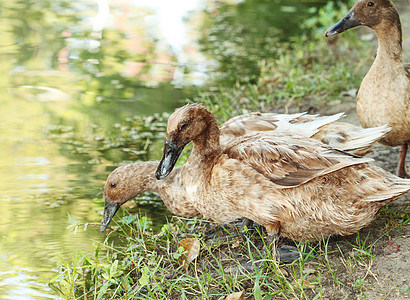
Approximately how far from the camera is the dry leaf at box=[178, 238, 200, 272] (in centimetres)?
374

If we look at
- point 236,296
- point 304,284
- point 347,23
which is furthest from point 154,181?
point 347,23

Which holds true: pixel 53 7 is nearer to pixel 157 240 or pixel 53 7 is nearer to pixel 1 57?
pixel 1 57

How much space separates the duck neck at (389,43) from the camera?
450 cm

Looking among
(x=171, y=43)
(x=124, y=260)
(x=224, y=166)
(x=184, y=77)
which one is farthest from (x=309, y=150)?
(x=171, y=43)

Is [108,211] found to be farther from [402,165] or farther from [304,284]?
[402,165]

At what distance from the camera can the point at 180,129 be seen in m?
3.72

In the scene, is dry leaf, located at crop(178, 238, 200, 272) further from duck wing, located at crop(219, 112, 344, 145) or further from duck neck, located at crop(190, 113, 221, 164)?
duck wing, located at crop(219, 112, 344, 145)

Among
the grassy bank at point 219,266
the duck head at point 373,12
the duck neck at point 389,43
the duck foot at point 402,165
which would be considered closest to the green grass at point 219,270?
the grassy bank at point 219,266

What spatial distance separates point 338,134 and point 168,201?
4.53ft

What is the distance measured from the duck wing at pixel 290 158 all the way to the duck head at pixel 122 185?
0.93 metres

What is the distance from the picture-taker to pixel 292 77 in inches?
270

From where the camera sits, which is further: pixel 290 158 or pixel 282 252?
pixel 282 252

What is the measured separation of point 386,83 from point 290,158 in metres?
1.42

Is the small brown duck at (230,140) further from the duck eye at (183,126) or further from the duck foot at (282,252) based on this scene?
the duck foot at (282,252)
